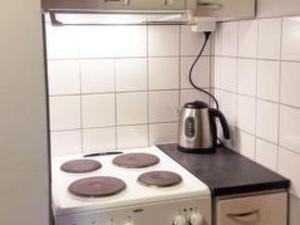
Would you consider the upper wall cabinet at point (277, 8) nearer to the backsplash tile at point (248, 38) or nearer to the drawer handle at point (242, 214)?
the backsplash tile at point (248, 38)

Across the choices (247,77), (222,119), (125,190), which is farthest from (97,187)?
(247,77)

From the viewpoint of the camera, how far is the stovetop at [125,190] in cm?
136

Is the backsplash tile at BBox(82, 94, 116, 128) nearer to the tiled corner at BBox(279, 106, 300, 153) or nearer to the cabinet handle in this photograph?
the cabinet handle

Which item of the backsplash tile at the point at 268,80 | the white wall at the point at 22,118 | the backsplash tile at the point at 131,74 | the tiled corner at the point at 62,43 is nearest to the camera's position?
the white wall at the point at 22,118

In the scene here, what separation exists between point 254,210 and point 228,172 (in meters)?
0.18

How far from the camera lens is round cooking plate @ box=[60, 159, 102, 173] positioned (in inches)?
66.1

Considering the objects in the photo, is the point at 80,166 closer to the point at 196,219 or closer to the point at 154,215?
the point at 154,215

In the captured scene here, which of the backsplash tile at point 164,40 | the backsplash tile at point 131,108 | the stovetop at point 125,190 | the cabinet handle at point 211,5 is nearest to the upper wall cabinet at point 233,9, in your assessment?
the cabinet handle at point 211,5

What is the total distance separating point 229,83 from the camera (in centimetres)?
196

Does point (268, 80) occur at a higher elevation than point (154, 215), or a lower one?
higher

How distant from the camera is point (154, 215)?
1.41 m

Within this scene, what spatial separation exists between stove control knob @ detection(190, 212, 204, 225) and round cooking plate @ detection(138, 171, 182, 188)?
0.13 m

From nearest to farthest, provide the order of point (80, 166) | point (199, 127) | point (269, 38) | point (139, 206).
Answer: point (139, 206) → point (269, 38) → point (80, 166) → point (199, 127)

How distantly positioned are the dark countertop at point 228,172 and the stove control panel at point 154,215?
8 centimetres
